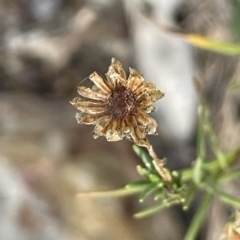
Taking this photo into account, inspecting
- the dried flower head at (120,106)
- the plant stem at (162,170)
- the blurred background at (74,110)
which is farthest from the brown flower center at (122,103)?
the blurred background at (74,110)

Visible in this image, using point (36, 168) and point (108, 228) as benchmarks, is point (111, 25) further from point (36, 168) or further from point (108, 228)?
point (108, 228)

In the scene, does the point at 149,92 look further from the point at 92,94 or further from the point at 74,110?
the point at 74,110

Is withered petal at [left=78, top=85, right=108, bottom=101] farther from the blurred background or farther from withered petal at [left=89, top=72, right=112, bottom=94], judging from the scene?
the blurred background

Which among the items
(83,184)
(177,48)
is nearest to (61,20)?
(177,48)

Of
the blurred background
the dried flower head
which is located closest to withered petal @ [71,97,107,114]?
the dried flower head

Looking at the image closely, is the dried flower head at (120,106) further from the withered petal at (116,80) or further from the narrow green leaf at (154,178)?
the narrow green leaf at (154,178)

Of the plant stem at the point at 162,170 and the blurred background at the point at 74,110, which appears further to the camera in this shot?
the blurred background at the point at 74,110

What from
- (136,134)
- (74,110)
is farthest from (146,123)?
(74,110)
